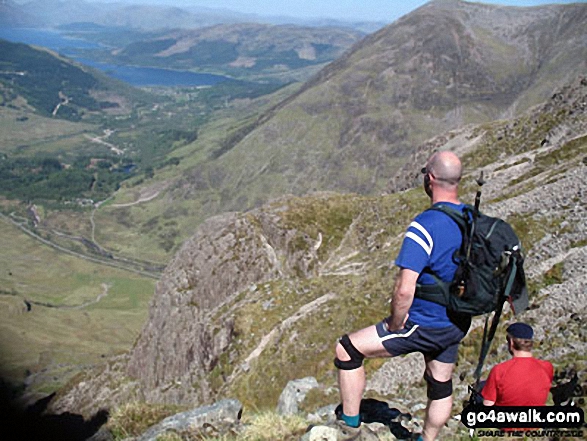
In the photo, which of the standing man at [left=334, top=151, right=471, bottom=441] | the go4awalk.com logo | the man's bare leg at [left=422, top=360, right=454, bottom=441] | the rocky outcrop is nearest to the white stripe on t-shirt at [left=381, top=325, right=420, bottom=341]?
the standing man at [left=334, top=151, right=471, bottom=441]

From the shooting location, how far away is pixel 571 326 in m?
22.4

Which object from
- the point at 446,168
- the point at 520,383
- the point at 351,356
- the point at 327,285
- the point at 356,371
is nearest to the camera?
the point at 446,168

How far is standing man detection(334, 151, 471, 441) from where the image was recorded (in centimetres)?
1014

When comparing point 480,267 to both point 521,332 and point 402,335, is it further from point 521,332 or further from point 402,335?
point 521,332

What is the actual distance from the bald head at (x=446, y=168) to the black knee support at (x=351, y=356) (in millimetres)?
4371

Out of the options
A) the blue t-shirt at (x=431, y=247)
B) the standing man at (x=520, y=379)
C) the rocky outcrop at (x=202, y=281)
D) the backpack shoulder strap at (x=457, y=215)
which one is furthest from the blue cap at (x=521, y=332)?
the rocky outcrop at (x=202, y=281)

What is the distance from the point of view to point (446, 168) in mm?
10445

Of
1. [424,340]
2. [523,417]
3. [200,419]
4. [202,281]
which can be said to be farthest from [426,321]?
[202,281]

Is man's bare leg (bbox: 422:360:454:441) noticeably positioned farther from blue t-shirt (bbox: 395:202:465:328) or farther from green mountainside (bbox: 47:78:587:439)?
green mountainside (bbox: 47:78:587:439)

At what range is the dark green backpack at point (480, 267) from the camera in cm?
1012

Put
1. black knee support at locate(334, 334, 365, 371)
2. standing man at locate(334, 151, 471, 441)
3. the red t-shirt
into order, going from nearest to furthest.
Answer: standing man at locate(334, 151, 471, 441), the red t-shirt, black knee support at locate(334, 334, 365, 371)

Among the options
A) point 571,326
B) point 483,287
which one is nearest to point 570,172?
point 571,326

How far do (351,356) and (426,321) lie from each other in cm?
201

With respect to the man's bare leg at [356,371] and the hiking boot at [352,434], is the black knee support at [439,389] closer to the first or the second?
the man's bare leg at [356,371]
